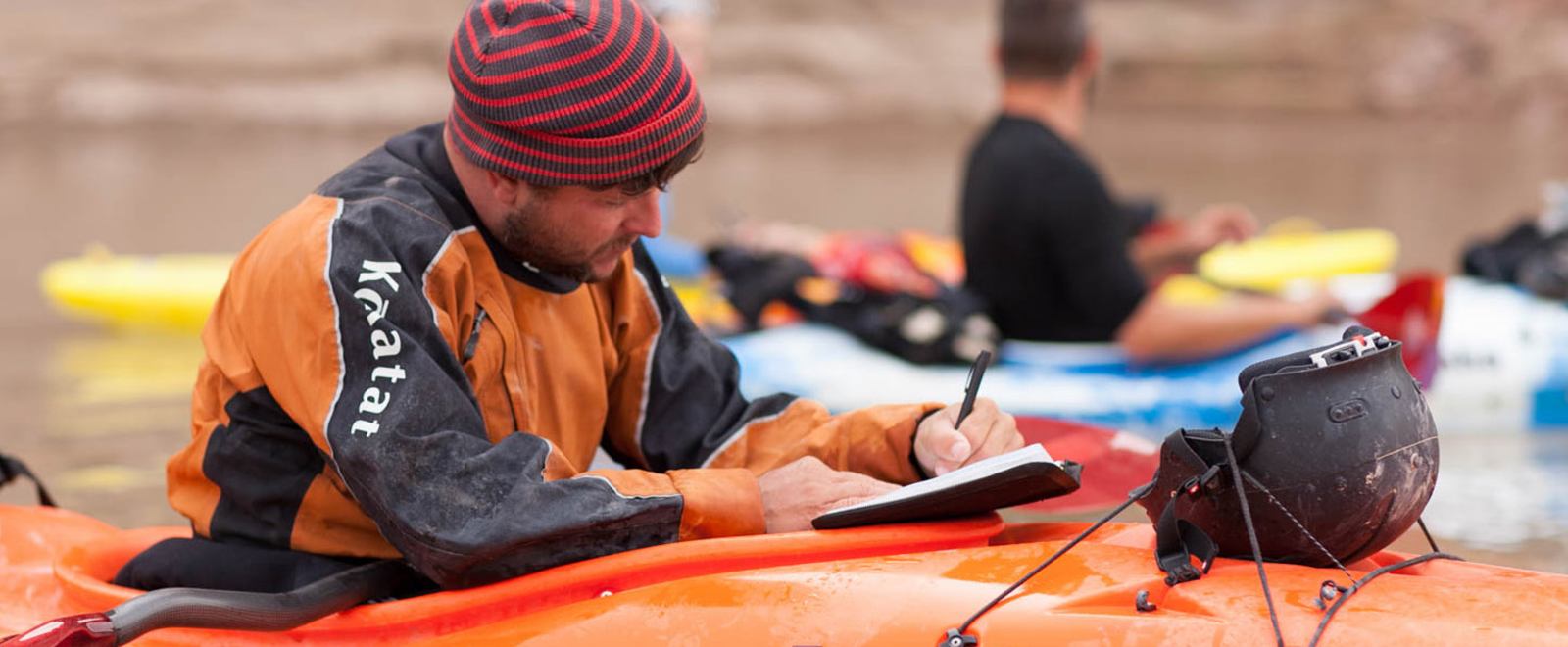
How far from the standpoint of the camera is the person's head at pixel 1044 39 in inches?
189

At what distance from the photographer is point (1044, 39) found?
15.9ft

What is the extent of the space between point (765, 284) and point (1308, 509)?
339cm

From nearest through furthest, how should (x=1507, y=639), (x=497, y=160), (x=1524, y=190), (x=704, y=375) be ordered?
1. (x=1507, y=639)
2. (x=497, y=160)
3. (x=704, y=375)
4. (x=1524, y=190)

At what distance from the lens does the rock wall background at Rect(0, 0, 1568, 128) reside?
15.6 metres

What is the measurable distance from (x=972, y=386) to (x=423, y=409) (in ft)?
2.41

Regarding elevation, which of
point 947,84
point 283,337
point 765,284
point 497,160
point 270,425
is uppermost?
point 497,160

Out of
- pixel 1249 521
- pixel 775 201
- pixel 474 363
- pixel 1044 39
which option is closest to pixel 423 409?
pixel 474 363

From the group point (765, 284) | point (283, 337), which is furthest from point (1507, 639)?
point (765, 284)

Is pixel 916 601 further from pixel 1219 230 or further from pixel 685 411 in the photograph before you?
pixel 1219 230

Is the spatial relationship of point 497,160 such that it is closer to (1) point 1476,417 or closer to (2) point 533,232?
(2) point 533,232

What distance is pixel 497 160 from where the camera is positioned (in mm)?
2164

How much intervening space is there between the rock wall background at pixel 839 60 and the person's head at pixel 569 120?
14.1 metres

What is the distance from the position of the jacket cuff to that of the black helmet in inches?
20.6

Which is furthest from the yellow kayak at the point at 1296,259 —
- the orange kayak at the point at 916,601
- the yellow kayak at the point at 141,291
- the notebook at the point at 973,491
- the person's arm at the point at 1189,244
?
the orange kayak at the point at 916,601
